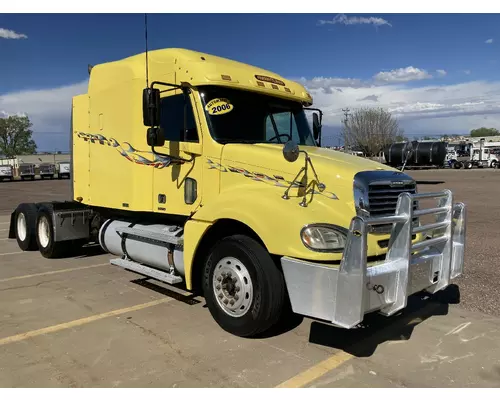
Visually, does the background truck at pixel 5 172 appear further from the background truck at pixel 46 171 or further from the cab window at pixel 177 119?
the cab window at pixel 177 119

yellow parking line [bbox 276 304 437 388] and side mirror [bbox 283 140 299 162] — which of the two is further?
side mirror [bbox 283 140 299 162]

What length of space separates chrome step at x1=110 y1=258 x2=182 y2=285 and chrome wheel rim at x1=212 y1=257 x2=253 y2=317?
0.89 metres

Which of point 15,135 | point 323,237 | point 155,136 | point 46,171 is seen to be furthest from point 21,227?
point 15,135

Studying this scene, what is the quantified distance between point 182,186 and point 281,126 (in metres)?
1.56

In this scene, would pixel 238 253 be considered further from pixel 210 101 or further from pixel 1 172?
pixel 1 172

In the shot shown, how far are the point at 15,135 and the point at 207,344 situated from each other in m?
95.1

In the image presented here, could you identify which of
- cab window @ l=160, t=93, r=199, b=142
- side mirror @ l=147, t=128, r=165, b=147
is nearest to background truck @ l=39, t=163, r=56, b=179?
cab window @ l=160, t=93, r=199, b=142

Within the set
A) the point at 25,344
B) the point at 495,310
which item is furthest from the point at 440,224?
the point at 25,344

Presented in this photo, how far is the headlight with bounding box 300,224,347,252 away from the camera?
405 centimetres

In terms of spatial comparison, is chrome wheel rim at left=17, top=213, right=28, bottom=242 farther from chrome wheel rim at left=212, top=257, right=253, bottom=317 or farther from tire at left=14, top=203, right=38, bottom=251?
chrome wheel rim at left=212, top=257, right=253, bottom=317

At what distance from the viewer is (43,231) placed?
8773 millimetres

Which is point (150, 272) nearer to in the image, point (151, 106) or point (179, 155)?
point (179, 155)

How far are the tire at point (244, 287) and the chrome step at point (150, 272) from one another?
70cm
